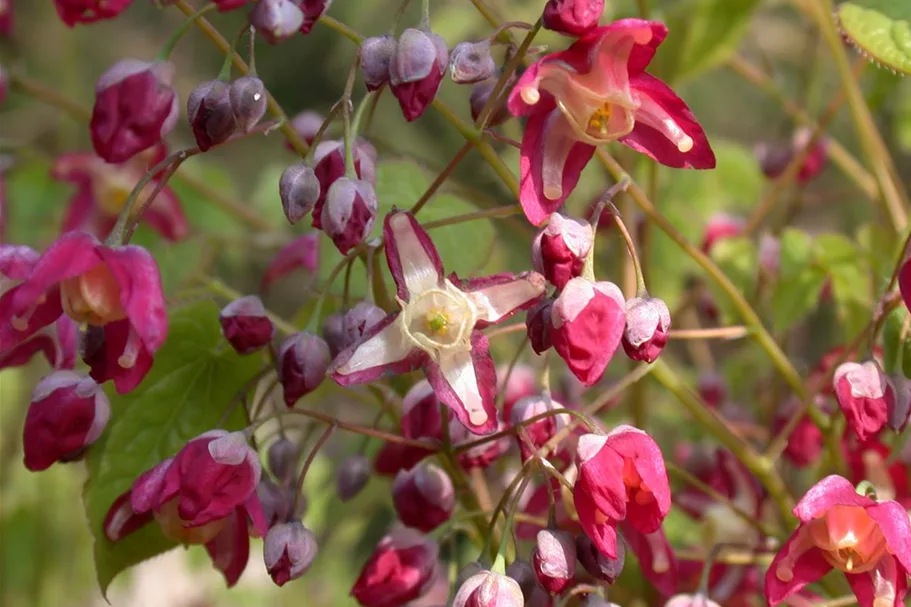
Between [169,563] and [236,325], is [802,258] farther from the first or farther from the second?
[169,563]

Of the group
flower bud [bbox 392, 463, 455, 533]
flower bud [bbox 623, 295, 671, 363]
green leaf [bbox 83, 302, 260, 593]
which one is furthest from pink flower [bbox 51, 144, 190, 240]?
flower bud [bbox 623, 295, 671, 363]

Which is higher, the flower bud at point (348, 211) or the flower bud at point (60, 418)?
the flower bud at point (348, 211)

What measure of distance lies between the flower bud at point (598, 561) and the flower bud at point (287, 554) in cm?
13

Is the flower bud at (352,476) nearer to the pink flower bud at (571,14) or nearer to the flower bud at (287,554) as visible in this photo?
the flower bud at (287,554)

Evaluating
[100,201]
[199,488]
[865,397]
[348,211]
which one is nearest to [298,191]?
[348,211]

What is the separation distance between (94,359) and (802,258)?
53 centimetres

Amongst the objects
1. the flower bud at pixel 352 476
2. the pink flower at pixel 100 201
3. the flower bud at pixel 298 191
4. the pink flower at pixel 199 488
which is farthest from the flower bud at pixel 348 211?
the pink flower at pixel 100 201

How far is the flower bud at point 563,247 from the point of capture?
45 cm

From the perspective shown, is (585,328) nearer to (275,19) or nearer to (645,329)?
(645,329)

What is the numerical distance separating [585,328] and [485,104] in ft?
0.42

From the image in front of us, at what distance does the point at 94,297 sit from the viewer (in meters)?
0.48

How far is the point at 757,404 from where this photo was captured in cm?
94

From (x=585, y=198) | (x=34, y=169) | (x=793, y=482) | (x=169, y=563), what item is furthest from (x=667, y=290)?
(x=169, y=563)

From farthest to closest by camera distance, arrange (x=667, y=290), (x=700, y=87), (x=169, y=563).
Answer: (x=700, y=87), (x=169, y=563), (x=667, y=290)
